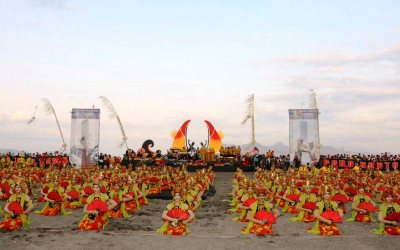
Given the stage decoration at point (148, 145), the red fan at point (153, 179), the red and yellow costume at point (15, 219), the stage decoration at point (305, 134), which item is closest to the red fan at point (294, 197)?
the red fan at point (153, 179)

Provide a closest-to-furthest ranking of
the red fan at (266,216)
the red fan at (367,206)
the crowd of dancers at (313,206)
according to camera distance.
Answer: the red fan at (266,216)
the crowd of dancers at (313,206)
the red fan at (367,206)

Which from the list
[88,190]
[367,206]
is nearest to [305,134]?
[367,206]

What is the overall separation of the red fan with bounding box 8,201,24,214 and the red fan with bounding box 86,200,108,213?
1850 mm

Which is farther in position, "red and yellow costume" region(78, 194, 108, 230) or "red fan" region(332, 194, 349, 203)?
"red fan" region(332, 194, 349, 203)

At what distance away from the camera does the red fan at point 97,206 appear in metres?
10.5

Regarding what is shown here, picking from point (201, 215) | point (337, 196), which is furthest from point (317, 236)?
point (201, 215)

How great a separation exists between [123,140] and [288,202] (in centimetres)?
2577

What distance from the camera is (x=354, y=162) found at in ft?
114

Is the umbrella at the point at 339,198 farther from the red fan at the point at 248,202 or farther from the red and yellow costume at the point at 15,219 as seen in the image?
the red and yellow costume at the point at 15,219

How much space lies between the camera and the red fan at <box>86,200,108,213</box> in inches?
415

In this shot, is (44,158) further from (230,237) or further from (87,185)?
(230,237)

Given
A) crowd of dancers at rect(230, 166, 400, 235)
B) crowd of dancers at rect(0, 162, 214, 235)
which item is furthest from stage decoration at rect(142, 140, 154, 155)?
crowd of dancers at rect(230, 166, 400, 235)

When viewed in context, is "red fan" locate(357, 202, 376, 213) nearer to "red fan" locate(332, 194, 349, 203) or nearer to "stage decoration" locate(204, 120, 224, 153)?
"red fan" locate(332, 194, 349, 203)

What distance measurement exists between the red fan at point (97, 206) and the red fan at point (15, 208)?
1850mm
